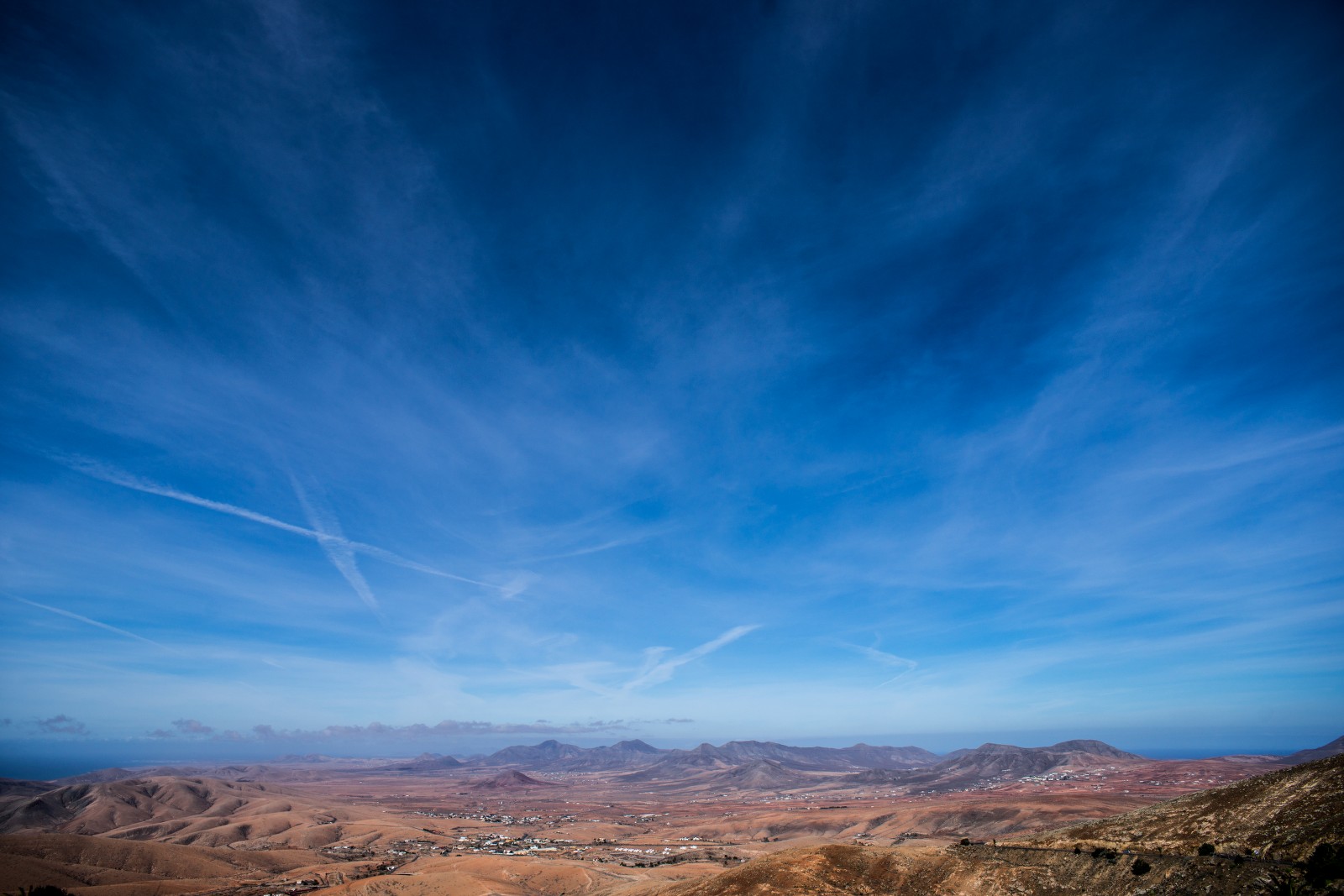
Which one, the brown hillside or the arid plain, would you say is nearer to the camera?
the brown hillside

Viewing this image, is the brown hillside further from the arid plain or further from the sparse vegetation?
the arid plain

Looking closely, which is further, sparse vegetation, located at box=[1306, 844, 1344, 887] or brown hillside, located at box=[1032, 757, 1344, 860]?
brown hillside, located at box=[1032, 757, 1344, 860]

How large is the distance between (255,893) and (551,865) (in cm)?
4922

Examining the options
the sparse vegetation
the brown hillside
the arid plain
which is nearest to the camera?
the sparse vegetation

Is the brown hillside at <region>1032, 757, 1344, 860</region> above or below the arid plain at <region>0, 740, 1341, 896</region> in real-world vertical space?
above

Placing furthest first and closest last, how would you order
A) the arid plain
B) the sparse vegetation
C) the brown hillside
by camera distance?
the arid plain
the brown hillside
the sparse vegetation

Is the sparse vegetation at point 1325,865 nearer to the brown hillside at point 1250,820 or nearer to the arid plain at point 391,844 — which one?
the brown hillside at point 1250,820

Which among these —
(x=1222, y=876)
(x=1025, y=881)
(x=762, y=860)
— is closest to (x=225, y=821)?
(x=762, y=860)

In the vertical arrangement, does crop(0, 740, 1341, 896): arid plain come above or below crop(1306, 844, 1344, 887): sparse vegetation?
below

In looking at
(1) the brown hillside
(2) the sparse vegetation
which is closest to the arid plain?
(1) the brown hillside

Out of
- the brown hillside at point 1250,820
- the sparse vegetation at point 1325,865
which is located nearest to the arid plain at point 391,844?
the brown hillside at point 1250,820

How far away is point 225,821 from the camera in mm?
174250

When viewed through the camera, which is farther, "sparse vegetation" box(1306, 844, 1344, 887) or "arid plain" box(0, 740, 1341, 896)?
"arid plain" box(0, 740, 1341, 896)

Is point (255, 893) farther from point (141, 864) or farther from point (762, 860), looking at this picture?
point (762, 860)
